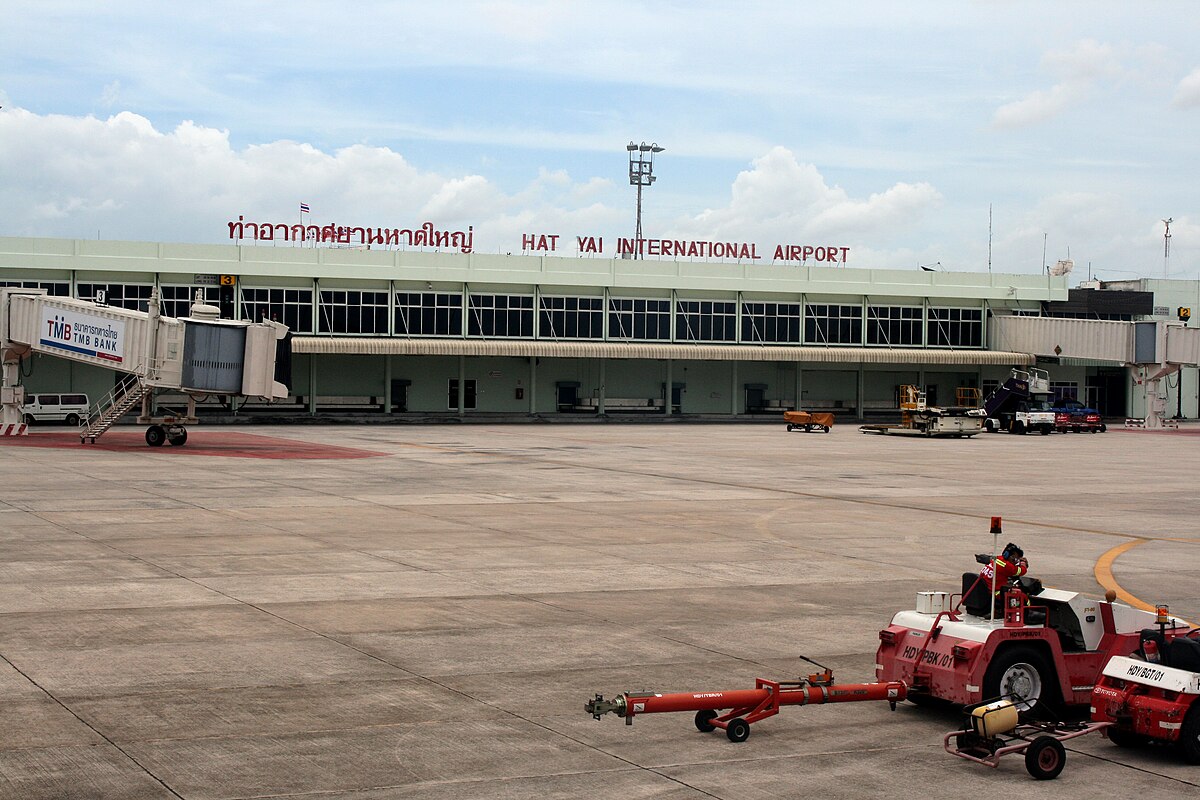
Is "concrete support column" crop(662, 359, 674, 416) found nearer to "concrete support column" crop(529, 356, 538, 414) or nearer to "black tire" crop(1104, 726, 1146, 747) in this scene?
"concrete support column" crop(529, 356, 538, 414)

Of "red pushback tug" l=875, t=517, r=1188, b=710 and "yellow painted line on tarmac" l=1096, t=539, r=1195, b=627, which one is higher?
"red pushback tug" l=875, t=517, r=1188, b=710

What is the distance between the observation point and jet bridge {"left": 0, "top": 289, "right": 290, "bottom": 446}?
6325 cm

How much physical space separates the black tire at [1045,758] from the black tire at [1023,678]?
1.40 metres

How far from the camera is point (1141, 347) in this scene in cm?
10706

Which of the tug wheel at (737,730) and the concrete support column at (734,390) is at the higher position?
the concrete support column at (734,390)

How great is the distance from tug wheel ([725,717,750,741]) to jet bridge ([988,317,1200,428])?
103m

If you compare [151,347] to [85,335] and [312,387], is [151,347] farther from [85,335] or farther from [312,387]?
[312,387]

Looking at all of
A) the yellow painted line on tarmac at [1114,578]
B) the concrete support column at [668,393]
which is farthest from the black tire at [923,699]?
the concrete support column at [668,393]

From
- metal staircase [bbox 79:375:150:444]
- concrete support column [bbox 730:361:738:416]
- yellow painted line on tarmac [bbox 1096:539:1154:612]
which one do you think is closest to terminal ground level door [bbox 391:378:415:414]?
concrete support column [bbox 730:361:738:416]

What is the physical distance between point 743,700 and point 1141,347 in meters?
103

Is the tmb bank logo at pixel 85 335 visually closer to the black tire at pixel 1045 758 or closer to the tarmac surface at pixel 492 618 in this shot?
the tarmac surface at pixel 492 618

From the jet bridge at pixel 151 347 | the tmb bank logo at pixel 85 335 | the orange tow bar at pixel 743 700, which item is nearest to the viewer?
the orange tow bar at pixel 743 700

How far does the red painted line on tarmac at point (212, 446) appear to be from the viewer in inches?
2250

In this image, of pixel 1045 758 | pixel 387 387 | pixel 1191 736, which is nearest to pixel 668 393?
pixel 387 387
